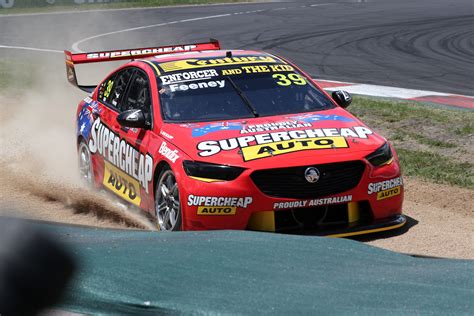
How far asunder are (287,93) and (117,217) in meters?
1.78

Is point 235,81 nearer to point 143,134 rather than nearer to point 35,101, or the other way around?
point 143,134

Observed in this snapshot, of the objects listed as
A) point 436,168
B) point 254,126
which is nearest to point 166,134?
point 254,126

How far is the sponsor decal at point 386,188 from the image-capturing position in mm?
7008

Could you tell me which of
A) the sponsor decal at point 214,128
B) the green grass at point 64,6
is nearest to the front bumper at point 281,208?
the sponsor decal at point 214,128

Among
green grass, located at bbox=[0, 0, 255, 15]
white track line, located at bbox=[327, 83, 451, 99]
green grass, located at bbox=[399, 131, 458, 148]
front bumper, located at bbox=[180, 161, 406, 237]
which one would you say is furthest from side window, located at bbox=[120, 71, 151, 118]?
green grass, located at bbox=[0, 0, 255, 15]

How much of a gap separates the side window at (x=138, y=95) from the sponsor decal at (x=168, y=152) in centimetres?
71

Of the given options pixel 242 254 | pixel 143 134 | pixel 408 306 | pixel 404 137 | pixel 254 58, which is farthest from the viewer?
pixel 404 137

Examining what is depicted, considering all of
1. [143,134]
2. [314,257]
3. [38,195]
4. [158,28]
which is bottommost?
[158,28]

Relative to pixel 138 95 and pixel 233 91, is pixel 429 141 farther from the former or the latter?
pixel 138 95

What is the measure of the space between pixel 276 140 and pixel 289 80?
1.36 metres

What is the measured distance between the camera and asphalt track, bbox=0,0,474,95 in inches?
667

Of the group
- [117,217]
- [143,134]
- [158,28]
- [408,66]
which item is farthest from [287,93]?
[158,28]

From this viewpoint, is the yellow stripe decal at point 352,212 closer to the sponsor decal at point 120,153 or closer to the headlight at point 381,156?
the headlight at point 381,156

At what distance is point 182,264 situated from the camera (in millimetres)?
3582
